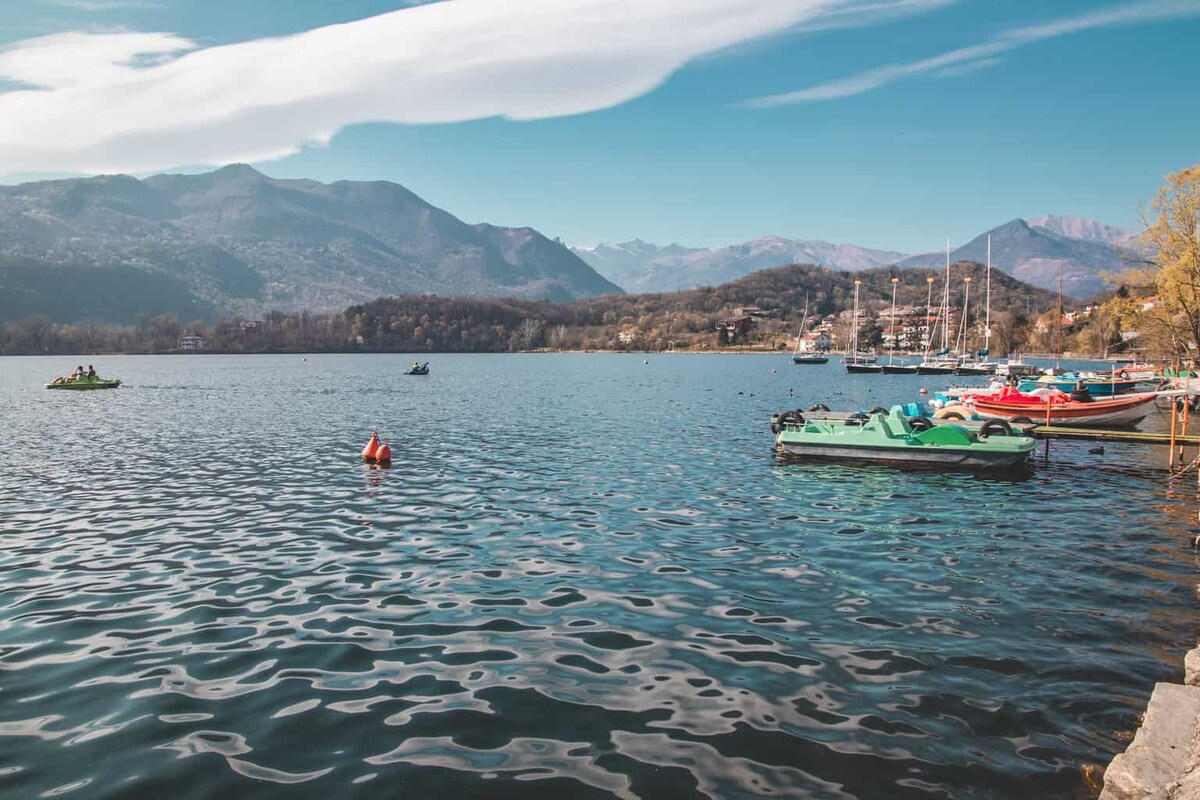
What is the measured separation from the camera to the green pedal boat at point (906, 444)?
88.9 ft

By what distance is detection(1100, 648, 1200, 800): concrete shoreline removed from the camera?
5.94 m

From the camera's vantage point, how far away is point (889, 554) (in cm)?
1598

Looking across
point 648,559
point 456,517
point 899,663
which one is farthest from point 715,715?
point 456,517

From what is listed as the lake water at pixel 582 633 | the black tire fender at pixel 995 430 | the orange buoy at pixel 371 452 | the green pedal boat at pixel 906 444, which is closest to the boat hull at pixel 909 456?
the green pedal boat at pixel 906 444

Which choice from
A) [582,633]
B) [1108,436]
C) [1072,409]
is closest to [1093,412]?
[1072,409]

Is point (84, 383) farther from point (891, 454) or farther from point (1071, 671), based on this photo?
point (1071, 671)

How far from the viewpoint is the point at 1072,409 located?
41438 mm

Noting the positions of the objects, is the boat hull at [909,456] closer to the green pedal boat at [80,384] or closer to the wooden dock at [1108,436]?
the wooden dock at [1108,436]

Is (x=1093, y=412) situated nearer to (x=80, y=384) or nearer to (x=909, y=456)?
(x=909, y=456)

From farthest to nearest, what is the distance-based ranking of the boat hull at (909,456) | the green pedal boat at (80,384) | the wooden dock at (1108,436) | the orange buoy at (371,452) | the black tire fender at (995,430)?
the green pedal boat at (80,384)
the wooden dock at (1108,436)
the black tire fender at (995,430)
the orange buoy at (371,452)
the boat hull at (909,456)

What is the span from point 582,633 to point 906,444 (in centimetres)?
2054

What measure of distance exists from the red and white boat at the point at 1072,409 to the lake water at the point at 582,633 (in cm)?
1685

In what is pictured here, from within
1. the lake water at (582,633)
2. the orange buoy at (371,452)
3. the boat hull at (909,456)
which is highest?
the boat hull at (909,456)

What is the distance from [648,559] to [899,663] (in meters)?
6.25
